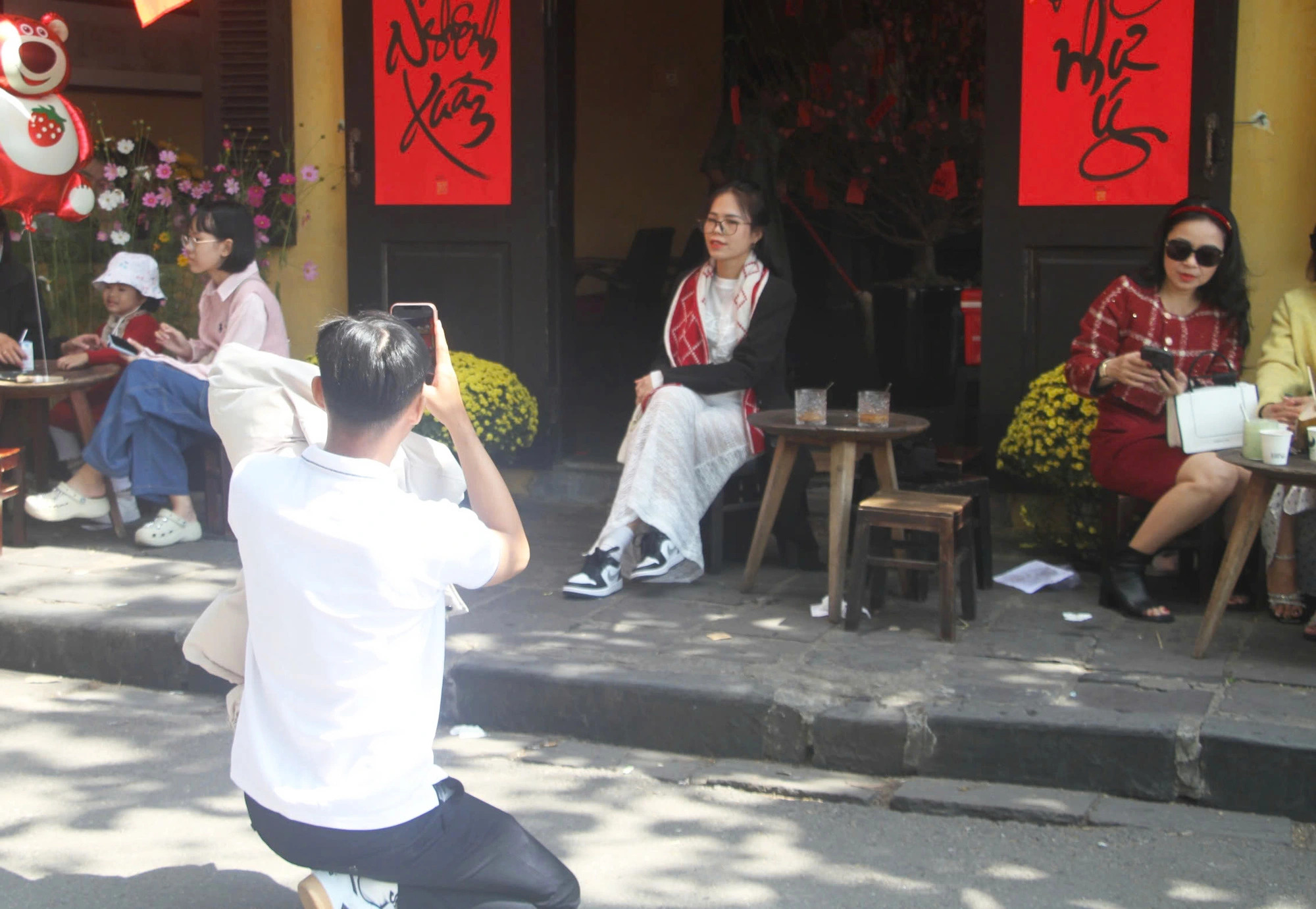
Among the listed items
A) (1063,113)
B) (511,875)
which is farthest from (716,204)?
(511,875)

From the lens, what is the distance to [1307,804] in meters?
3.57

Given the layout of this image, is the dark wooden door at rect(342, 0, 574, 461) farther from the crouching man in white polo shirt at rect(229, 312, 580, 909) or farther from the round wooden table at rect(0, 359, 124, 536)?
the crouching man in white polo shirt at rect(229, 312, 580, 909)

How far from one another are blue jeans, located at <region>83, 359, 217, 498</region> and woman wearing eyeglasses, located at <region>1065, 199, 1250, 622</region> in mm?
3616

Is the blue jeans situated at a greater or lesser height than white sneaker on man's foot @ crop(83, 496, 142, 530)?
greater

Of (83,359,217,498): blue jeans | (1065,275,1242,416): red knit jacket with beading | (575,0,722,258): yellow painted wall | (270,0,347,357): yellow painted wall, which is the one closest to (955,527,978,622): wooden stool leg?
(1065,275,1242,416): red knit jacket with beading

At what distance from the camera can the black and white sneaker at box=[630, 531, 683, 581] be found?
5.38m

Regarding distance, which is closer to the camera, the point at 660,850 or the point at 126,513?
the point at 660,850

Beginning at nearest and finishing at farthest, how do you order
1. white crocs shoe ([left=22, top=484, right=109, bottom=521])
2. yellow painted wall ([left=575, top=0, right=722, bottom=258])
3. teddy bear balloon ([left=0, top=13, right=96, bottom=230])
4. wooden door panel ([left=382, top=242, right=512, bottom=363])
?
teddy bear balloon ([left=0, top=13, right=96, bottom=230])
white crocs shoe ([left=22, top=484, right=109, bottom=521])
wooden door panel ([left=382, top=242, right=512, bottom=363])
yellow painted wall ([left=575, top=0, right=722, bottom=258])

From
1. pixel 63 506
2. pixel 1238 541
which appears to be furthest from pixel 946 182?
pixel 63 506

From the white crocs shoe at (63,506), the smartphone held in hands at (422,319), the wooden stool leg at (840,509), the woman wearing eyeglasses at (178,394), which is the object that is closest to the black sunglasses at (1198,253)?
the wooden stool leg at (840,509)

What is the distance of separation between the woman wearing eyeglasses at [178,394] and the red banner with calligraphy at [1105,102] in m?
3.28

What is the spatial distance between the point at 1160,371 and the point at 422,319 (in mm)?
2852

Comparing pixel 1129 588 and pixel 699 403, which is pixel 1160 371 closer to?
pixel 1129 588

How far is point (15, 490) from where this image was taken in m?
6.04
